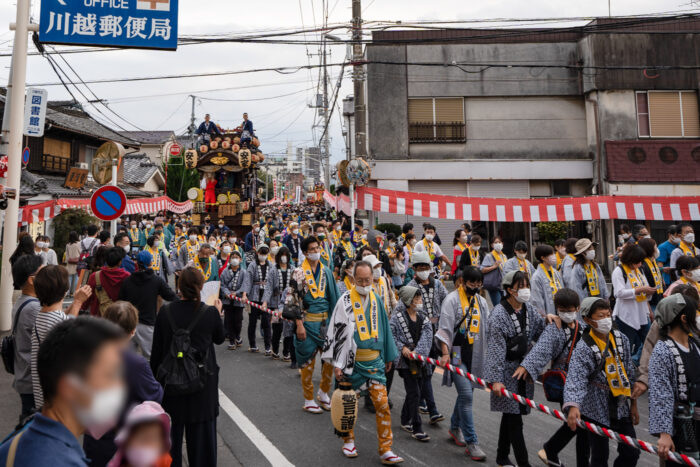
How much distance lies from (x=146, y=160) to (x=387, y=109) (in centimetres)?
3333

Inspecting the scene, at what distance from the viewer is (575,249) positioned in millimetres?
7984

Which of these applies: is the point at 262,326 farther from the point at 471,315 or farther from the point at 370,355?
the point at 471,315

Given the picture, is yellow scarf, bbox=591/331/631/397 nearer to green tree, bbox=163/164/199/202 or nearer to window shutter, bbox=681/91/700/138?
window shutter, bbox=681/91/700/138

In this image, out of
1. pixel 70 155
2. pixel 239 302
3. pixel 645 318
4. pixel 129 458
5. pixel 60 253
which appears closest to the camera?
pixel 129 458

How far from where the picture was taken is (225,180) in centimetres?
2777

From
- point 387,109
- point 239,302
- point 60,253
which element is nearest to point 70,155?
point 60,253

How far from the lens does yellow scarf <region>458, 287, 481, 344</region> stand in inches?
210

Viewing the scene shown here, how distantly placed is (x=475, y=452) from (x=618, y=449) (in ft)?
4.37

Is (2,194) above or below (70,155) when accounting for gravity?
below

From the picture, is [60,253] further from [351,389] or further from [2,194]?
[351,389]

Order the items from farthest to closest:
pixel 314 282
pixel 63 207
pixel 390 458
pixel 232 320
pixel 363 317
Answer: pixel 63 207 → pixel 232 320 → pixel 314 282 → pixel 363 317 → pixel 390 458

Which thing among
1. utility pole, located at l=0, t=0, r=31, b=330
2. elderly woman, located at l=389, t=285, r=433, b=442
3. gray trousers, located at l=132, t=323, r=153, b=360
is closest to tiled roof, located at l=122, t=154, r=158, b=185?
utility pole, located at l=0, t=0, r=31, b=330

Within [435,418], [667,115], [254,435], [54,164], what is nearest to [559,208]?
[435,418]

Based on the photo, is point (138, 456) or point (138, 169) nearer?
point (138, 456)
